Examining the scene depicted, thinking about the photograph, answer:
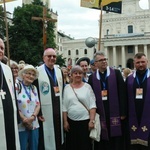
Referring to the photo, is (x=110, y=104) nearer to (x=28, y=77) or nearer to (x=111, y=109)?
(x=111, y=109)

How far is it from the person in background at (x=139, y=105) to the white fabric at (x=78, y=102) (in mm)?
775

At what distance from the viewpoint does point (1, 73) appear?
11.1 ft

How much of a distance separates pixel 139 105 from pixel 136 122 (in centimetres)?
34

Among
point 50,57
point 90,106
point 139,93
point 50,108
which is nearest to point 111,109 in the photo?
point 90,106

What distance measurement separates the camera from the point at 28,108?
427 cm

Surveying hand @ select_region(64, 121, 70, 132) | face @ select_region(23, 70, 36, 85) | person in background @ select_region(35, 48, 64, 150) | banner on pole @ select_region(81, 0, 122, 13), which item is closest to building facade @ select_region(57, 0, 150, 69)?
banner on pole @ select_region(81, 0, 122, 13)

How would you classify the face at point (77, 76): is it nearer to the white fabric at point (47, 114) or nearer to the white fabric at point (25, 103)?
the white fabric at point (47, 114)

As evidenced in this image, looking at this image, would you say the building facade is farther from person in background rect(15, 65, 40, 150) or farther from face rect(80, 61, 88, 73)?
person in background rect(15, 65, 40, 150)

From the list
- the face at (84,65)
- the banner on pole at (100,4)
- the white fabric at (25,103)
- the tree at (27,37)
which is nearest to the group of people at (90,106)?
the white fabric at (25,103)

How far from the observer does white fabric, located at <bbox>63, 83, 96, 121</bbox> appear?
15.4 ft

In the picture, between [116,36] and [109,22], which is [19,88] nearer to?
[116,36]

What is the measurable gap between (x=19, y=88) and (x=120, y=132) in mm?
2145

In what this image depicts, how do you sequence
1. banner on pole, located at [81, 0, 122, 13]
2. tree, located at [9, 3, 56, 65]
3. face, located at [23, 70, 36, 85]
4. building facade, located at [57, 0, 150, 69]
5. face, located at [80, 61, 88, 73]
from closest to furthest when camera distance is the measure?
face, located at [23, 70, 36, 85], face, located at [80, 61, 88, 73], banner on pole, located at [81, 0, 122, 13], tree, located at [9, 3, 56, 65], building facade, located at [57, 0, 150, 69]

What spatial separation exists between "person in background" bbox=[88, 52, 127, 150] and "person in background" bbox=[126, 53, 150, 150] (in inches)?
6.2
